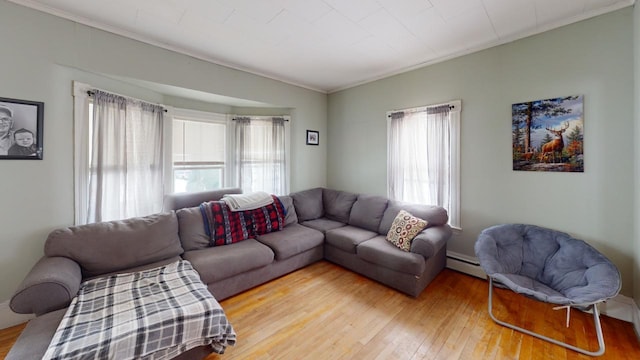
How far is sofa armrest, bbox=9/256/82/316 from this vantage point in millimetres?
1482

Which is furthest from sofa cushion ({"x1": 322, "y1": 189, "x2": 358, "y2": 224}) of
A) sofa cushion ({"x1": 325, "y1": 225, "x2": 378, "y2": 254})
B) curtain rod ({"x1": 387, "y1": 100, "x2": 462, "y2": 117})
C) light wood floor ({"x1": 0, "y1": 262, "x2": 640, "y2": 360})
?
curtain rod ({"x1": 387, "y1": 100, "x2": 462, "y2": 117})

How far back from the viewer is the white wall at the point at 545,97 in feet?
6.81

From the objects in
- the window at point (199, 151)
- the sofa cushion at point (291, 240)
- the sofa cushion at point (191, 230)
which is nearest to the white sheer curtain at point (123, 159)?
the window at point (199, 151)

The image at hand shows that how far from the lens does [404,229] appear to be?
2.78 metres

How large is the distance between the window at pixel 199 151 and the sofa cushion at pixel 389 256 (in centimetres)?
242

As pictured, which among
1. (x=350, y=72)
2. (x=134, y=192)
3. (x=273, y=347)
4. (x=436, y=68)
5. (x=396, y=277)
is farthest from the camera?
(x=350, y=72)

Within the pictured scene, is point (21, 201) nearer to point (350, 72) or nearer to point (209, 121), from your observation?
point (209, 121)

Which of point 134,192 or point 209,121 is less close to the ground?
point 209,121

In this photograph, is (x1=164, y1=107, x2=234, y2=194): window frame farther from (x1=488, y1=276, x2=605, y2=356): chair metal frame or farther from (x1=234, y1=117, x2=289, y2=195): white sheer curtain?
(x1=488, y1=276, x2=605, y2=356): chair metal frame

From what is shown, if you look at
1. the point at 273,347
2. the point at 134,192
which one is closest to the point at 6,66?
the point at 134,192

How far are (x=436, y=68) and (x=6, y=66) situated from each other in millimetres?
4166

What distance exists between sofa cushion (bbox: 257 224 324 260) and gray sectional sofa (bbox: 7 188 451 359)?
0.01m

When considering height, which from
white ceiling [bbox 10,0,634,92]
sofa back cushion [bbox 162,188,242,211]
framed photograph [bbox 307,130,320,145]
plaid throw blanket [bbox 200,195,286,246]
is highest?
white ceiling [bbox 10,0,634,92]

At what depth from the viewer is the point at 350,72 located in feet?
11.7
